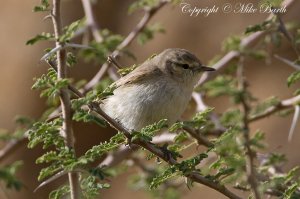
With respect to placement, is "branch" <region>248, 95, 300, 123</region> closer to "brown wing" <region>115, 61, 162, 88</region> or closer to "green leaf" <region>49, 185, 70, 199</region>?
"brown wing" <region>115, 61, 162, 88</region>

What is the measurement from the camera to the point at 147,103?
198 inches

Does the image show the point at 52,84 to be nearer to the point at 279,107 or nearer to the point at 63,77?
the point at 63,77

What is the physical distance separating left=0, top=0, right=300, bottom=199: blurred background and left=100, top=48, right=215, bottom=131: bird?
362 centimetres

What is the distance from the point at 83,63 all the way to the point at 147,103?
5.08 metres

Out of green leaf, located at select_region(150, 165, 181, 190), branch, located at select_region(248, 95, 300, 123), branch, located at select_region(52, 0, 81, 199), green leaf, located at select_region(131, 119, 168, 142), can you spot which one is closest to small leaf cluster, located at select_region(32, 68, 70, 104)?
branch, located at select_region(52, 0, 81, 199)

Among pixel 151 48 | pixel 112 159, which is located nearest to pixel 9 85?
pixel 151 48

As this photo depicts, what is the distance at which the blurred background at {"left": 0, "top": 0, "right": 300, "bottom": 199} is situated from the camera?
367 inches

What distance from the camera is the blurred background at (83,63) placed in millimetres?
9312

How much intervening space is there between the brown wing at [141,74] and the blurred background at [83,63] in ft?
12.6

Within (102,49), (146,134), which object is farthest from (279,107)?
(146,134)

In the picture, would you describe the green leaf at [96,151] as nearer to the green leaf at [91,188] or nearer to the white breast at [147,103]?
the green leaf at [91,188]

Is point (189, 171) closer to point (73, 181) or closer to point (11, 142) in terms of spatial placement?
point (73, 181)

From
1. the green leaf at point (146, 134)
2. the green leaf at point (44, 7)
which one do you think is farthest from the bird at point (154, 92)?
the green leaf at point (44, 7)

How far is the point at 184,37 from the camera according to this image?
9609mm
